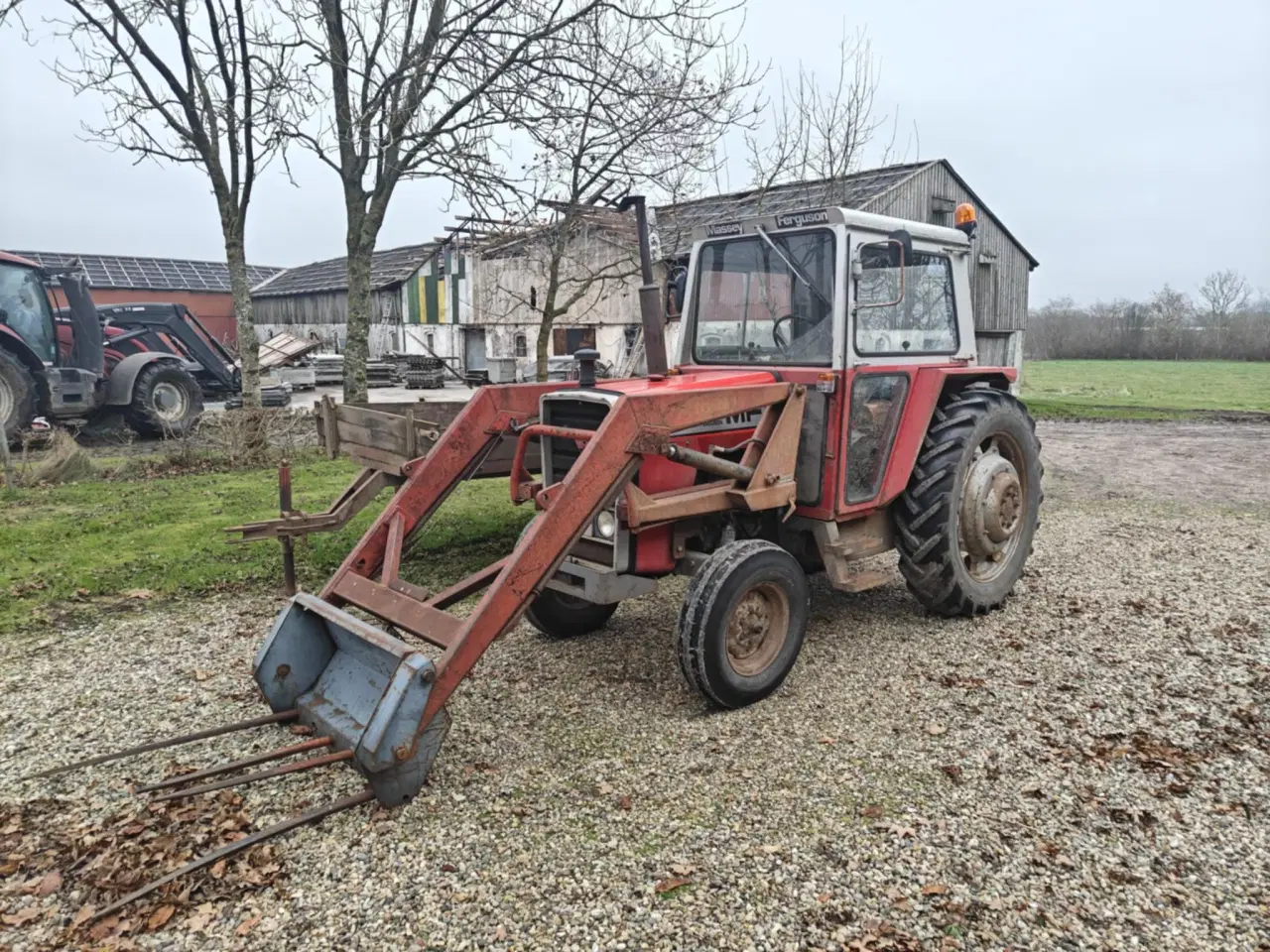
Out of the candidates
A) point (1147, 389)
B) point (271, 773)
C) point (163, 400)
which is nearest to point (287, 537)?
point (271, 773)

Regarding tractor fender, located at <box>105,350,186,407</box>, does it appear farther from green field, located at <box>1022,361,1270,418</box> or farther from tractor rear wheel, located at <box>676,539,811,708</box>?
green field, located at <box>1022,361,1270,418</box>

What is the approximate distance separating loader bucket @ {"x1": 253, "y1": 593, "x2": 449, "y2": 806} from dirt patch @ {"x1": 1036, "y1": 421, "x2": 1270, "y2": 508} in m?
8.39

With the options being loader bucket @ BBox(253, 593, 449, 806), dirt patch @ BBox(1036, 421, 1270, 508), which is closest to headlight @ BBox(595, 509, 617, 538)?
loader bucket @ BBox(253, 593, 449, 806)

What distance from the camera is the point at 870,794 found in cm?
359

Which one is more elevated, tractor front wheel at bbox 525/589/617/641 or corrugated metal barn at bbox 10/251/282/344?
corrugated metal barn at bbox 10/251/282/344

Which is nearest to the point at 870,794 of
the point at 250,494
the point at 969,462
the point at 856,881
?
the point at 856,881

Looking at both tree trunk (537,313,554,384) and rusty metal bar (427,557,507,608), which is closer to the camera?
rusty metal bar (427,557,507,608)

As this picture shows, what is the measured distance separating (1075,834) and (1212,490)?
8.42 meters

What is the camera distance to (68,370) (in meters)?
13.1

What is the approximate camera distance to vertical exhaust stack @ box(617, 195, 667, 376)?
4.95 metres

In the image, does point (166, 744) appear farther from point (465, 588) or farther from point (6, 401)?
point (6, 401)

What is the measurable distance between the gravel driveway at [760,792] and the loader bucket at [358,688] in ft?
0.73

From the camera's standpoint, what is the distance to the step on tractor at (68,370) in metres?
12.5

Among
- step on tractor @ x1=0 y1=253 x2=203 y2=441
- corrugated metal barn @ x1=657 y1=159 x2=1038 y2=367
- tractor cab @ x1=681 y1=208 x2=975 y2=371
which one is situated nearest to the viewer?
tractor cab @ x1=681 y1=208 x2=975 y2=371
